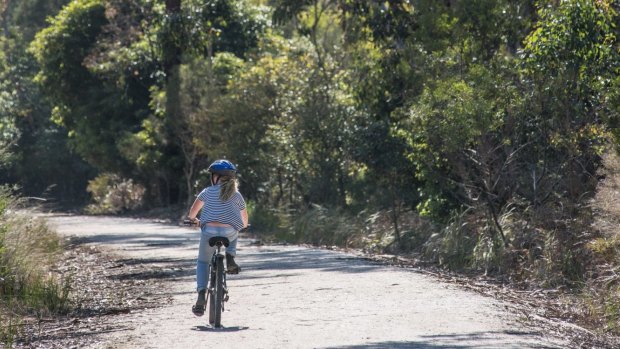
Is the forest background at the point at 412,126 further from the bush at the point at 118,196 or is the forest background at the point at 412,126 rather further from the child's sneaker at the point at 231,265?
the bush at the point at 118,196

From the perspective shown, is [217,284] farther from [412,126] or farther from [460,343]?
[412,126]

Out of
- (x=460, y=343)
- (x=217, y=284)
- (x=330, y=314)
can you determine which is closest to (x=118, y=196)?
(x=330, y=314)

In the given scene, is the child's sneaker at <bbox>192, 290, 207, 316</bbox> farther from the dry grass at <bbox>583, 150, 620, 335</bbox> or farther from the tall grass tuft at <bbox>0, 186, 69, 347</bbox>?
the dry grass at <bbox>583, 150, 620, 335</bbox>

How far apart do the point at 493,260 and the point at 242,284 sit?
4.41 meters

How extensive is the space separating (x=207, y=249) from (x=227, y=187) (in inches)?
28.0

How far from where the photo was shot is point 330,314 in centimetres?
1360

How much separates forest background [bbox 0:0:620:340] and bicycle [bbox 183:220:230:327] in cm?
453

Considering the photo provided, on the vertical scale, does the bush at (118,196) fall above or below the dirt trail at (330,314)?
above

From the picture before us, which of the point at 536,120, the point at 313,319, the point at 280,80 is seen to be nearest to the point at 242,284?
the point at 313,319

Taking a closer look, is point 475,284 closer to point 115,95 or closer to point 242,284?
point 242,284

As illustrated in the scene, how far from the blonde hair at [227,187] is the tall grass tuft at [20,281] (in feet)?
8.94

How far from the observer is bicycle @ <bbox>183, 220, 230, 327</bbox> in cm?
1275

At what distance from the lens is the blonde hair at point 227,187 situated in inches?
521

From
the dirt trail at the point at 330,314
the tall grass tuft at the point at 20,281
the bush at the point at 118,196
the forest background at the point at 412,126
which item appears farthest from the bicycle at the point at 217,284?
the bush at the point at 118,196
